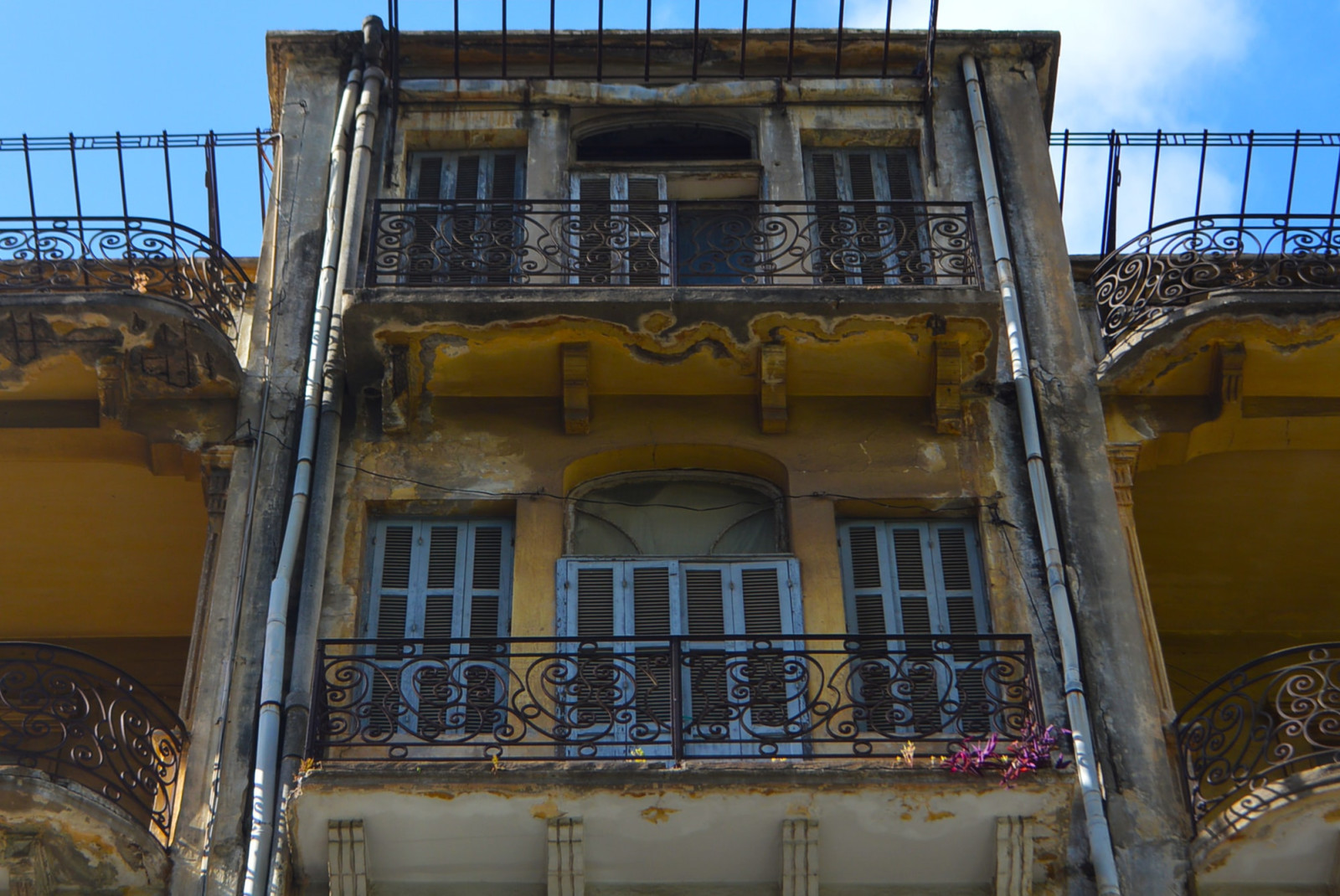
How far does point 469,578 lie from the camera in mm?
12422

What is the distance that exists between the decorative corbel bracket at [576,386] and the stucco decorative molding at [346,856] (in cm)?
350

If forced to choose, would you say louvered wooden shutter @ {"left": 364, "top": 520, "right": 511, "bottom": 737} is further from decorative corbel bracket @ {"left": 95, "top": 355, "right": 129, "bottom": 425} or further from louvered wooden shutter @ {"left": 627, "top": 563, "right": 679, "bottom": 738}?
decorative corbel bracket @ {"left": 95, "top": 355, "right": 129, "bottom": 425}

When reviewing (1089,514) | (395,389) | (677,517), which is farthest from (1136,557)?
(395,389)

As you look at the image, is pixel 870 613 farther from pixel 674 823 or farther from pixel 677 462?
pixel 674 823

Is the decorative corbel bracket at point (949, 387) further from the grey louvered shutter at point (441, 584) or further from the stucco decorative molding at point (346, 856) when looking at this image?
the stucco decorative molding at point (346, 856)

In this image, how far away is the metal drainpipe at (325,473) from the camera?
10836 millimetres

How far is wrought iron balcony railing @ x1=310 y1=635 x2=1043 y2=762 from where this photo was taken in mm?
10875

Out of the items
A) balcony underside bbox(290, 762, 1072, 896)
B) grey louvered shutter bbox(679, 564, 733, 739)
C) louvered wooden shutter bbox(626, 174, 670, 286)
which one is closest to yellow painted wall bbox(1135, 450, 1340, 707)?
grey louvered shutter bbox(679, 564, 733, 739)

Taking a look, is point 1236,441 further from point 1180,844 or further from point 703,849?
point 703,849

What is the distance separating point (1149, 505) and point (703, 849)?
206 inches

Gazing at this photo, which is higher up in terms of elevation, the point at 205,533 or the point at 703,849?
the point at 205,533

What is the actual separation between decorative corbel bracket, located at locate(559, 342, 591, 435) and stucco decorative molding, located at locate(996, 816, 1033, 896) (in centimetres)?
407

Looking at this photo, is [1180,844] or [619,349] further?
Answer: [619,349]

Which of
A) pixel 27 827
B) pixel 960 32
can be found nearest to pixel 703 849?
pixel 27 827
